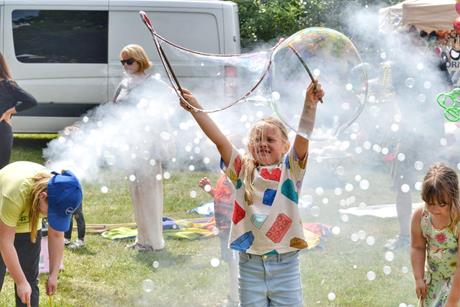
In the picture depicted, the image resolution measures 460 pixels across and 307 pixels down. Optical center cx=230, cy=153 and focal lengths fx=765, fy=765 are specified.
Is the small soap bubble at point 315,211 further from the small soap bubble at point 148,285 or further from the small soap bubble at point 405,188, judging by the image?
the small soap bubble at point 148,285

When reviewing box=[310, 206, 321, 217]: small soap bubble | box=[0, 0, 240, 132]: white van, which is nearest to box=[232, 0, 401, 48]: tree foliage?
box=[0, 0, 240, 132]: white van

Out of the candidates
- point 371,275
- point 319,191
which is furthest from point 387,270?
point 319,191

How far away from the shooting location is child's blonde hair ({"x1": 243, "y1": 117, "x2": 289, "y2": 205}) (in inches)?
130

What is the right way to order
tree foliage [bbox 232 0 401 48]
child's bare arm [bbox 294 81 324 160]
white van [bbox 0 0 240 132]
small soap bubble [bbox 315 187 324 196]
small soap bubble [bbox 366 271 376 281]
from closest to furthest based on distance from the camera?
child's bare arm [bbox 294 81 324 160], small soap bubble [bbox 366 271 376 281], small soap bubble [bbox 315 187 324 196], white van [bbox 0 0 240 132], tree foliage [bbox 232 0 401 48]

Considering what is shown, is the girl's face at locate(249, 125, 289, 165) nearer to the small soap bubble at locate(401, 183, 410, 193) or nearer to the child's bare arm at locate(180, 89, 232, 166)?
the child's bare arm at locate(180, 89, 232, 166)

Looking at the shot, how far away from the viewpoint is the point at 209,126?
10.9 ft

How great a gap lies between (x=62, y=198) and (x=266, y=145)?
90 centimetres

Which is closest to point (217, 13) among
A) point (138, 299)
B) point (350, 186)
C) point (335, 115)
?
point (350, 186)

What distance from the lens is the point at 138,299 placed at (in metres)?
4.78

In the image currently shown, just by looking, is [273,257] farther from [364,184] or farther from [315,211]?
[364,184]

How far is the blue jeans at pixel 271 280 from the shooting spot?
10.8 ft

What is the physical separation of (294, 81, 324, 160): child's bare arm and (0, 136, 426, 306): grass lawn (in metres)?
1.71

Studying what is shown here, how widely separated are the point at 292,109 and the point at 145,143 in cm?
240

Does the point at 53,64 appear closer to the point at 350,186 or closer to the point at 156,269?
the point at 350,186
